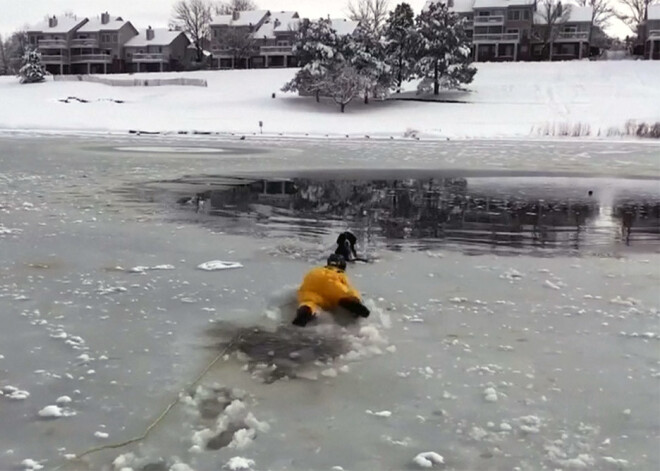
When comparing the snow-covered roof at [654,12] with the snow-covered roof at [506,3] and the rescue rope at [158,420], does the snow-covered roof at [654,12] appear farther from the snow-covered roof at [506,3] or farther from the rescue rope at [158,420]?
the rescue rope at [158,420]

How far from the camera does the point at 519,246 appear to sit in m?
9.41

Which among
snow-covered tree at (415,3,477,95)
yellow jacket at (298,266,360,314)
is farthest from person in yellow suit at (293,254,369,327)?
snow-covered tree at (415,3,477,95)

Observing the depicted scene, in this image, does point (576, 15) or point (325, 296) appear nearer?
point (325, 296)

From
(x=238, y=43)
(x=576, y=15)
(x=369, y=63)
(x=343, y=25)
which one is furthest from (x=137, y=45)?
(x=576, y=15)

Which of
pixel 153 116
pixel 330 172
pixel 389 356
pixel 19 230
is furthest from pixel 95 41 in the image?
pixel 389 356

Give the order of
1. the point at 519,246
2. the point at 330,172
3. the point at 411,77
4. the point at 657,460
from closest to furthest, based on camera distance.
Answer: the point at 657,460
the point at 519,246
the point at 330,172
the point at 411,77

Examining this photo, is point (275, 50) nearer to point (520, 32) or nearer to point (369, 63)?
point (520, 32)

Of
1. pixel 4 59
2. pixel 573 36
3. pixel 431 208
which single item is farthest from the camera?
pixel 4 59

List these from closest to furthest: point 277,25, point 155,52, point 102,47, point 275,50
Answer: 1. point 275,50
2. point 155,52
3. point 277,25
4. point 102,47

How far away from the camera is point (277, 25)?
93562 millimetres

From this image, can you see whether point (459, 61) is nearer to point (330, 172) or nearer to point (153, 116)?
point (153, 116)

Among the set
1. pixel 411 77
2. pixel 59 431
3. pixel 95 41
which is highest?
pixel 95 41

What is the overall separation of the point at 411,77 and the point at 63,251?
54.6 metres

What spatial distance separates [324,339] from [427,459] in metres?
1.98
